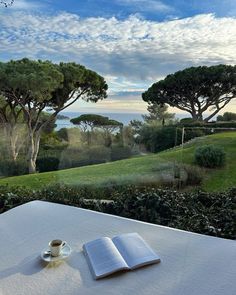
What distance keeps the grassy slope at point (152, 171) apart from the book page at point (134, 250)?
2.77 metres

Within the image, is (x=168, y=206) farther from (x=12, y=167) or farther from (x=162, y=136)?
(x=12, y=167)

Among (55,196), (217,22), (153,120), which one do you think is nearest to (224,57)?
(217,22)

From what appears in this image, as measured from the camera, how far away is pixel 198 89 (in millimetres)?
8242

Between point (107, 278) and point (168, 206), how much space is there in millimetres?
1603

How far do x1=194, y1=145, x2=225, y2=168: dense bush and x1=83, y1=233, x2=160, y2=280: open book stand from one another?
10.4 feet

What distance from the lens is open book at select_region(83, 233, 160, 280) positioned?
1260 millimetres

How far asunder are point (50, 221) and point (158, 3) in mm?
3244

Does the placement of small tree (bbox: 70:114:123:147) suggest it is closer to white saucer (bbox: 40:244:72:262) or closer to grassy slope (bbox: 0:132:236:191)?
grassy slope (bbox: 0:132:236:191)

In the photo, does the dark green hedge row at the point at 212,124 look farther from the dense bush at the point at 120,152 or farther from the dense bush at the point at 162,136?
the dense bush at the point at 120,152

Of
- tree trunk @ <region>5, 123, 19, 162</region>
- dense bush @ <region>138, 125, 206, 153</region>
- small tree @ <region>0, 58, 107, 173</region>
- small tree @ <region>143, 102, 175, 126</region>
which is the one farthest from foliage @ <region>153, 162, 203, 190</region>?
small tree @ <region>0, 58, 107, 173</region>

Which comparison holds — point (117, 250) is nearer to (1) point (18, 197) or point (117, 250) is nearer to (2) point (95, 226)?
(2) point (95, 226)

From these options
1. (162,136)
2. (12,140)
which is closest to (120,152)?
(162,136)

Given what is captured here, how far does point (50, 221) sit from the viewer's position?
5.99ft

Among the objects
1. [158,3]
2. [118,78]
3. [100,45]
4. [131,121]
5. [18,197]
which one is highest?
[158,3]
